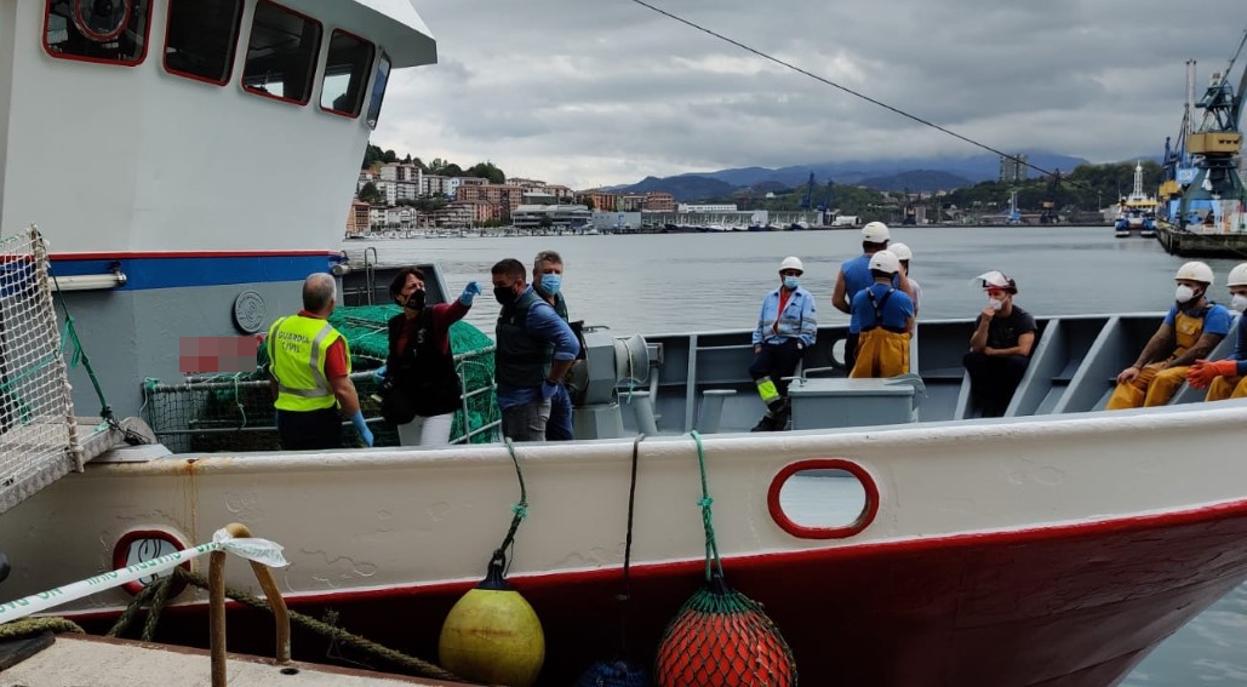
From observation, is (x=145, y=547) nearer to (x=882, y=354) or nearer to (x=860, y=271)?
(x=882, y=354)

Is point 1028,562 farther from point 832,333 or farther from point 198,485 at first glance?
point 832,333

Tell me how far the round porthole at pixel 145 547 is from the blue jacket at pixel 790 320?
13.7ft

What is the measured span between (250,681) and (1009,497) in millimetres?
2916

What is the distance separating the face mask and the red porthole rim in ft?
6.32

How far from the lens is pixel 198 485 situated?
14.0ft

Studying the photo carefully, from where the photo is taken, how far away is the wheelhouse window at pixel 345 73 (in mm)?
6996

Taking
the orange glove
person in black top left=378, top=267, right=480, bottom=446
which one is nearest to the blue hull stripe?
person in black top left=378, top=267, right=480, bottom=446

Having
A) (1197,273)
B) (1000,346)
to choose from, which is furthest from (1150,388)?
(1000,346)

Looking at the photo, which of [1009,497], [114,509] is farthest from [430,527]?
[1009,497]

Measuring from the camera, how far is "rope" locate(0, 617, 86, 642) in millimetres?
3840

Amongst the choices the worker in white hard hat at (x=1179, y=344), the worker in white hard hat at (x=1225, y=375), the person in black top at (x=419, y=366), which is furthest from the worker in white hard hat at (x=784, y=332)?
the person in black top at (x=419, y=366)

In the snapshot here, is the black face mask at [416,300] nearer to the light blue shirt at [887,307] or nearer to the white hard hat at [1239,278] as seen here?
the light blue shirt at [887,307]

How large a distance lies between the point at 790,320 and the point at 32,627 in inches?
192

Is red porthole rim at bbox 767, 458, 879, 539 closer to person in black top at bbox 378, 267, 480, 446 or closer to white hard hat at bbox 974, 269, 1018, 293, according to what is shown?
person in black top at bbox 378, 267, 480, 446
